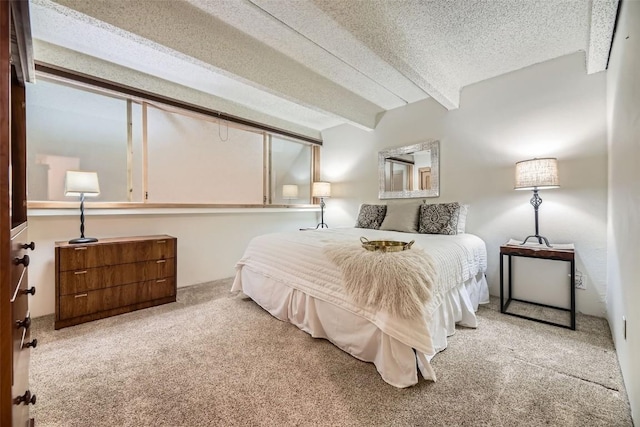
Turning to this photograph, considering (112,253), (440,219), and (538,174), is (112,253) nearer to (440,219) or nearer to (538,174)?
(440,219)

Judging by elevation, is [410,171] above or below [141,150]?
below

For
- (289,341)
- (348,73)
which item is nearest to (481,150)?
(348,73)

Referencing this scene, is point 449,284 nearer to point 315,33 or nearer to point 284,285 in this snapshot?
point 284,285

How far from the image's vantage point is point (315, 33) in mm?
2121

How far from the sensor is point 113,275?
2.40m

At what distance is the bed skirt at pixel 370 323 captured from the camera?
1.50 m

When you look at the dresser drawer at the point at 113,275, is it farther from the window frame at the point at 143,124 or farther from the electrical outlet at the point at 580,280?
the electrical outlet at the point at 580,280

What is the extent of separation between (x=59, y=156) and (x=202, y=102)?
61.8 inches

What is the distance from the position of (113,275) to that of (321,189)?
9.83ft

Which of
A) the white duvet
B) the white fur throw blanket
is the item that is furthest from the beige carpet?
the white fur throw blanket

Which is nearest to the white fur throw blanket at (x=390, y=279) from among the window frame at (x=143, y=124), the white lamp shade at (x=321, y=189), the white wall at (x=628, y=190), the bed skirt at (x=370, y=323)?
the bed skirt at (x=370, y=323)

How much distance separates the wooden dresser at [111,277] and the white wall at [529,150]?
3.30 m

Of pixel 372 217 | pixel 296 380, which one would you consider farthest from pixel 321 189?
pixel 296 380

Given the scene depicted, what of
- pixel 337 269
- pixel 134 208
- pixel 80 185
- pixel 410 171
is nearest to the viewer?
pixel 337 269
